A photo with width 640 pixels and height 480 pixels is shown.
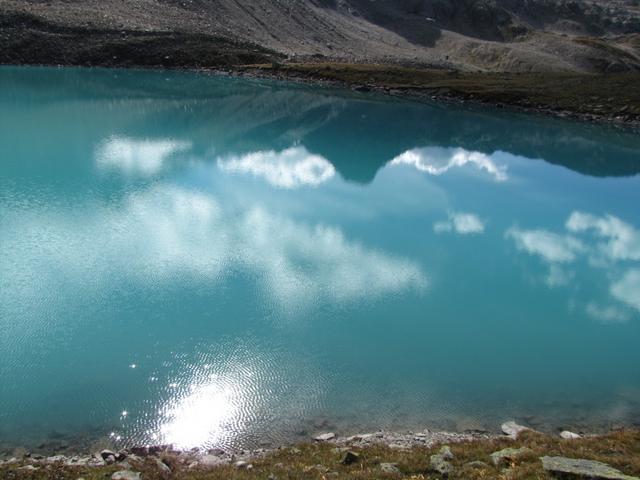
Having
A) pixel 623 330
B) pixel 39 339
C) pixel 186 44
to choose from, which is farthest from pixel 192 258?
pixel 186 44

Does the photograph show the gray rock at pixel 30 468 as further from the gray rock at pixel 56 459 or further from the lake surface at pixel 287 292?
the lake surface at pixel 287 292

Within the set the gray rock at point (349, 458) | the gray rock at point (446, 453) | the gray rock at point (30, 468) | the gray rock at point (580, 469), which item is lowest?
the gray rock at point (30, 468)

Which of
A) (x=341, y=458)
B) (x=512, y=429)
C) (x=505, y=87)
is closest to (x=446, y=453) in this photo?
(x=341, y=458)

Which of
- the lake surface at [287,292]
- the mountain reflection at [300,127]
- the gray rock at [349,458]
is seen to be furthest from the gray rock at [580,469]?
the mountain reflection at [300,127]

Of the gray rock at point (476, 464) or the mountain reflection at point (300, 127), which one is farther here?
the mountain reflection at point (300, 127)

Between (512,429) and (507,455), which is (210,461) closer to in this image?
(507,455)

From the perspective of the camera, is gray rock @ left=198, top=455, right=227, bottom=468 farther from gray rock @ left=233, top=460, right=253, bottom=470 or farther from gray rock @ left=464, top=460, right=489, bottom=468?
gray rock @ left=464, top=460, right=489, bottom=468

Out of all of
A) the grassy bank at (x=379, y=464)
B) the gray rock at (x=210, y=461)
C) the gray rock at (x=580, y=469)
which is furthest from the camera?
the gray rock at (x=210, y=461)
